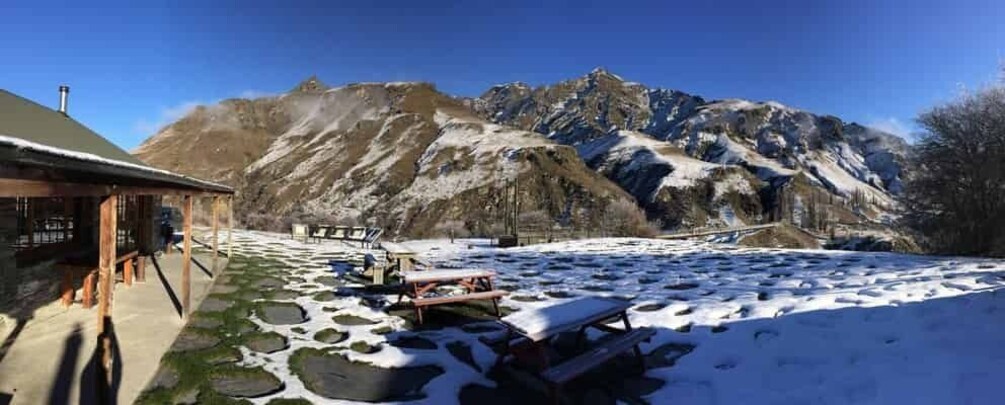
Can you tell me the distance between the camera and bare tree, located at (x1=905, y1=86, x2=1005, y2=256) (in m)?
12.8

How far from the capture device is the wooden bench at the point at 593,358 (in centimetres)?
411

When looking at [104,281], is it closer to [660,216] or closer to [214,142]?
[660,216]

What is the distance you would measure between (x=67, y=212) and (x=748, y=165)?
129972 mm

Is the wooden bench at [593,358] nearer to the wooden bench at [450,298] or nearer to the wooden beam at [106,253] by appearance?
the wooden bench at [450,298]

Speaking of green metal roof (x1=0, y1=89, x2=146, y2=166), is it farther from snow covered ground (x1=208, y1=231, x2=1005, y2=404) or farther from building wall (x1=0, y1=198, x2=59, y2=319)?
snow covered ground (x1=208, y1=231, x2=1005, y2=404)

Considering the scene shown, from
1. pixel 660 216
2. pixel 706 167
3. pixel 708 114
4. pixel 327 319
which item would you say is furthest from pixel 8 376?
pixel 708 114

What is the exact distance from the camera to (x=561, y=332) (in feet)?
15.8

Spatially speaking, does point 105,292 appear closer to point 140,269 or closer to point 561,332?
point 561,332

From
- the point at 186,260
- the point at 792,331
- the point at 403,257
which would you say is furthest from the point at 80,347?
the point at 792,331

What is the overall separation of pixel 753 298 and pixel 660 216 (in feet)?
254

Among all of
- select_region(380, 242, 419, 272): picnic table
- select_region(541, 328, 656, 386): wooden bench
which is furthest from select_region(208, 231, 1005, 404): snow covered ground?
select_region(380, 242, 419, 272): picnic table

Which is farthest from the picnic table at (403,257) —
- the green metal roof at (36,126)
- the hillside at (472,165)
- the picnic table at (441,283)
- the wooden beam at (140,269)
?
the hillside at (472,165)

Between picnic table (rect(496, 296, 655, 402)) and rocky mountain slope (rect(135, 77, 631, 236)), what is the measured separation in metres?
40.3

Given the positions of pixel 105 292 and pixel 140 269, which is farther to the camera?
pixel 140 269
